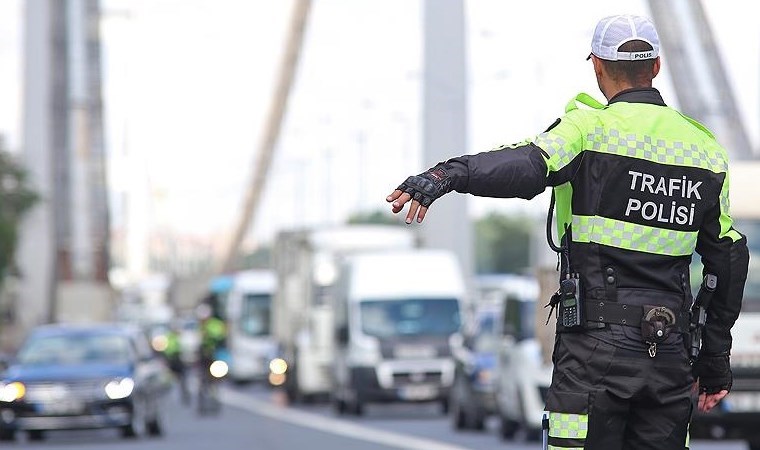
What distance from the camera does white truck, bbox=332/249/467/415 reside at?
31312mm

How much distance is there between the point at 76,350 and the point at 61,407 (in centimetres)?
145

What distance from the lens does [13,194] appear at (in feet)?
227

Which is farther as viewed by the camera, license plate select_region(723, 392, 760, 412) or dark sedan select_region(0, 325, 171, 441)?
dark sedan select_region(0, 325, 171, 441)

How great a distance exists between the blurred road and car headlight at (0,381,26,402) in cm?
50

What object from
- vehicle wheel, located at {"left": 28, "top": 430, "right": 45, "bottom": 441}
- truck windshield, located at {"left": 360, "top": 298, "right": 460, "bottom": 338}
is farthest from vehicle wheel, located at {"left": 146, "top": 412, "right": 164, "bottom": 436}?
truck windshield, located at {"left": 360, "top": 298, "right": 460, "bottom": 338}

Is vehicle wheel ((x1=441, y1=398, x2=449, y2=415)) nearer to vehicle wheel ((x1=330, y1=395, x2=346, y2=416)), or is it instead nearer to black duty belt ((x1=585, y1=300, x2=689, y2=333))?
vehicle wheel ((x1=330, y1=395, x2=346, y2=416))

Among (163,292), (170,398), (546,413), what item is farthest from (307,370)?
(163,292)

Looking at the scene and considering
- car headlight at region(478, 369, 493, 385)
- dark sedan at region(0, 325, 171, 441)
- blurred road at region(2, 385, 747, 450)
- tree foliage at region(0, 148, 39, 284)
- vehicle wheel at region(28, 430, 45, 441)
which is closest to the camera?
blurred road at region(2, 385, 747, 450)

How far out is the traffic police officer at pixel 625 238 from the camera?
5844mm

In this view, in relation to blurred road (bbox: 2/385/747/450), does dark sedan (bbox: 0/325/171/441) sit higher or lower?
higher

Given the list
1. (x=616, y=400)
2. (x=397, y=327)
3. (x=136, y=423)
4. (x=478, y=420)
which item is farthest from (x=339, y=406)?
(x=616, y=400)

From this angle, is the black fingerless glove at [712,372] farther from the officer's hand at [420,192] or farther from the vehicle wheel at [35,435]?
the vehicle wheel at [35,435]

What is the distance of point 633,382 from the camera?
5.83m

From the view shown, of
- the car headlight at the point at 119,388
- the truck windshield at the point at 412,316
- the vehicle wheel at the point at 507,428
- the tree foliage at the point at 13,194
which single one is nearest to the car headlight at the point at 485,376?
the vehicle wheel at the point at 507,428
